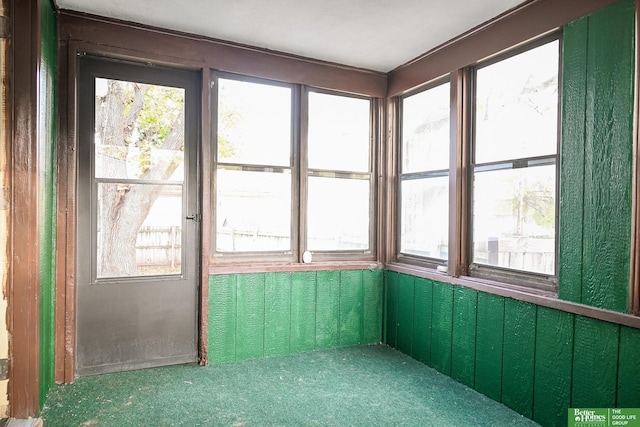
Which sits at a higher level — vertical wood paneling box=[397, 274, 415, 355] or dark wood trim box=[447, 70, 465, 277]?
dark wood trim box=[447, 70, 465, 277]

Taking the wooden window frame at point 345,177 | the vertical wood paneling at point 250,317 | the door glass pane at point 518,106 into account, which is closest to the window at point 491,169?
the door glass pane at point 518,106

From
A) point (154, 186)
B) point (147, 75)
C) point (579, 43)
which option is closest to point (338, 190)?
point (154, 186)

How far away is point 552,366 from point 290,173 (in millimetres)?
2365

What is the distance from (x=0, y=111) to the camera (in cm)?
212

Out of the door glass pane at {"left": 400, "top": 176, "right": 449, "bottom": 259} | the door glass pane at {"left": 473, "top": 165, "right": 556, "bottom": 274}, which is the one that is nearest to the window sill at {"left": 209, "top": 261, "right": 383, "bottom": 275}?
the door glass pane at {"left": 400, "top": 176, "right": 449, "bottom": 259}

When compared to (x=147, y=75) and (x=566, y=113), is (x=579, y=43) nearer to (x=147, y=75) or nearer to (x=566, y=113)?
(x=566, y=113)

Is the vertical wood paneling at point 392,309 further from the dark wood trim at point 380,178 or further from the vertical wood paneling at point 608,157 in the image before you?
the vertical wood paneling at point 608,157

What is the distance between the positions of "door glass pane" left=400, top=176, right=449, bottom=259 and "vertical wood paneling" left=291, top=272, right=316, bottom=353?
0.93m

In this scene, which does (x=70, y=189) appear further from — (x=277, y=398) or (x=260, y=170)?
(x=277, y=398)

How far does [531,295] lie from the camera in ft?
8.29

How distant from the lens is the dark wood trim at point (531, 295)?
2.08m

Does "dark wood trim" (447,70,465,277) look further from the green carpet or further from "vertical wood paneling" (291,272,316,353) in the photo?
"vertical wood paneling" (291,272,316,353)

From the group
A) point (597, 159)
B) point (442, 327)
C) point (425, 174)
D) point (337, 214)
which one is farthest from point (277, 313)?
point (597, 159)

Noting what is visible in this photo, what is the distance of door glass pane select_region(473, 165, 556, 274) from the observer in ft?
8.41
